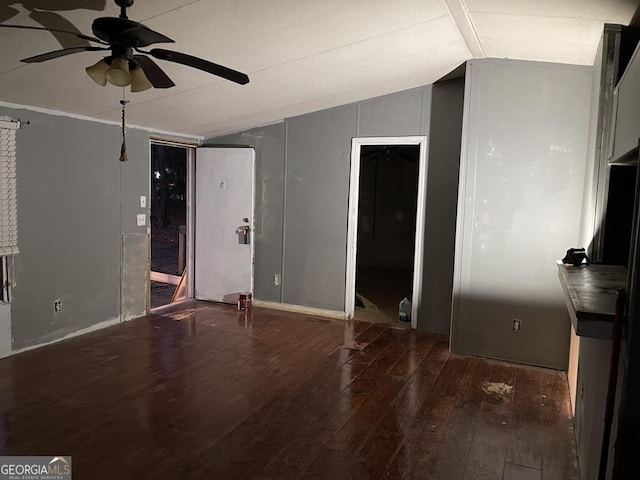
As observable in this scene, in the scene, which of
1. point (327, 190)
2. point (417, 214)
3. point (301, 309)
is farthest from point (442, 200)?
point (301, 309)

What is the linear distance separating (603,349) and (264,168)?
13.9 ft

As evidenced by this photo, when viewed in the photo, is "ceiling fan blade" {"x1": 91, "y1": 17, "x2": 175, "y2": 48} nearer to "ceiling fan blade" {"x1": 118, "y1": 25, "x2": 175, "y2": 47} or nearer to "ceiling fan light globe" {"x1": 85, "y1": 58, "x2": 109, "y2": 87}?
"ceiling fan blade" {"x1": 118, "y1": 25, "x2": 175, "y2": 47}

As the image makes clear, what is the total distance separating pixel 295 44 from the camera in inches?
128

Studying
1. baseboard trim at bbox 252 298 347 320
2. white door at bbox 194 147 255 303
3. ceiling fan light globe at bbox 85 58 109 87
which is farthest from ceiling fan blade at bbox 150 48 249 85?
baseboard trim at bbox 252 298 347 320

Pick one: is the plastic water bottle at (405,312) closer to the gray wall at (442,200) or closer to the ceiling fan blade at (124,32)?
the gray wall at (442,200)

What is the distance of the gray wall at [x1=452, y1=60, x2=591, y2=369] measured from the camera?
3854 mm

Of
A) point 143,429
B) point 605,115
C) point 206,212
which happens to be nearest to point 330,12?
point 605,115

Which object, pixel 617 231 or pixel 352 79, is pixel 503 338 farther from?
pixel 352 79

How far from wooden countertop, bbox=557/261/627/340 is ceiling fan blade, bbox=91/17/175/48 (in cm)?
195

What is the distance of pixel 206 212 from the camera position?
5.89 metres

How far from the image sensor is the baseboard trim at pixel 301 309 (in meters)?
5.45

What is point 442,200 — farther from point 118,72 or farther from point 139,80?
point 118,72

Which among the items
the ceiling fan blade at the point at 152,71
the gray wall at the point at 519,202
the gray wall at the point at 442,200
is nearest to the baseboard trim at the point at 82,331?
the ceiling fan blade at the point at 152,71

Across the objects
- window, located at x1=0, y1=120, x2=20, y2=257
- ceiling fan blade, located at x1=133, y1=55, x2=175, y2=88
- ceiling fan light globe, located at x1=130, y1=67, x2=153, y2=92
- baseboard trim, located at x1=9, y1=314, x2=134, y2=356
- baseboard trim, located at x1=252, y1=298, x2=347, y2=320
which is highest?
ceiling fan blade, located at x1=133, y1=55, x2=175, y2=88
